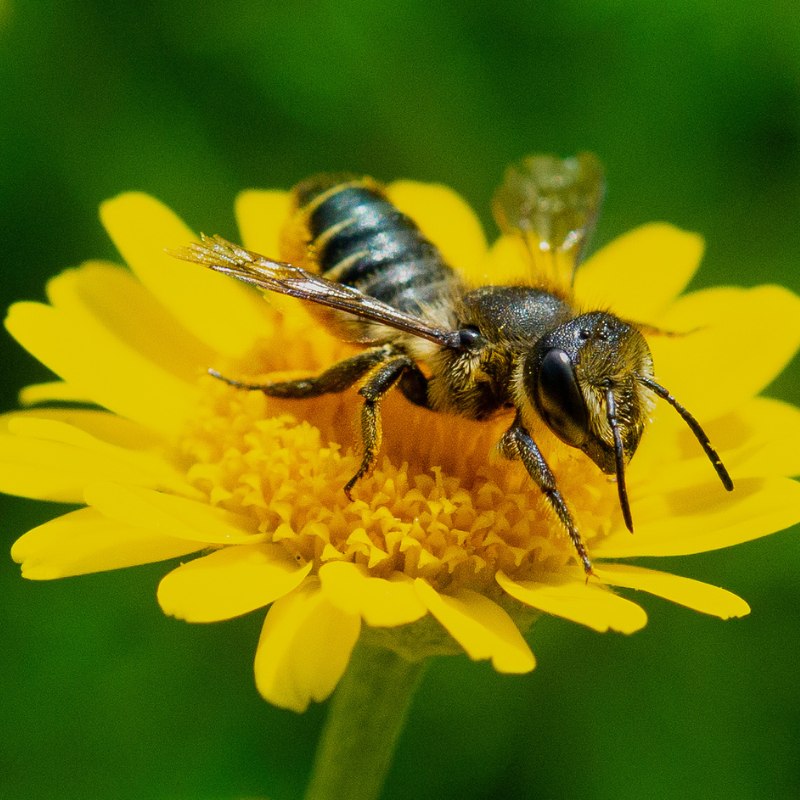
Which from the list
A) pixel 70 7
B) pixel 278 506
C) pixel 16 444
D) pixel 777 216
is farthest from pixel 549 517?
pixel 70 7

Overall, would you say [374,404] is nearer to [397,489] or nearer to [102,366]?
[397,489]

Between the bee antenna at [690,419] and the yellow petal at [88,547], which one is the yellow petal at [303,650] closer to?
the yellow petal at [88,547]

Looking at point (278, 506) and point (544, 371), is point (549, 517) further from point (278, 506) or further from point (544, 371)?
point (278, 506)

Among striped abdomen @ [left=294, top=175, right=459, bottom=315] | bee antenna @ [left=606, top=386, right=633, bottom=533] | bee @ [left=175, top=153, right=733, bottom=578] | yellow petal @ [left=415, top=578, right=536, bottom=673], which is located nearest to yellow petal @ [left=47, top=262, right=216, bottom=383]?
bee @ [left=175, top=153, right=733, bottom=578]

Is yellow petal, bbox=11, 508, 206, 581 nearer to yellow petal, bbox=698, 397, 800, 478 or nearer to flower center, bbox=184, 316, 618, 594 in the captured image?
flower center, bbox=184, 316, 618, 594

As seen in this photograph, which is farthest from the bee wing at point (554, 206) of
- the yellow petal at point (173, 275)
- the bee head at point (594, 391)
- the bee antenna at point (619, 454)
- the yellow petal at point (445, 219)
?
the bee antenna at point (619, 454)

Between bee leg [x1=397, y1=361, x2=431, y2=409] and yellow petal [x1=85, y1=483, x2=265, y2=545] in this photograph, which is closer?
yellow petal [x1=85, y1=483, x2=265, y2=545]

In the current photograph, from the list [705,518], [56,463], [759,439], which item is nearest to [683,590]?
[705,518]
